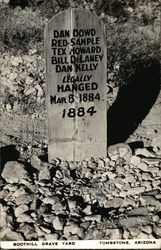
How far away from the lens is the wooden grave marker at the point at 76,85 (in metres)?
3.39

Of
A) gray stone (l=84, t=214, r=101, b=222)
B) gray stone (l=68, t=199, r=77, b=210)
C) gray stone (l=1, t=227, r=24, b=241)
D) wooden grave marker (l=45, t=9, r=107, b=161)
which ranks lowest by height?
gray stone (l=1, t=227, r=24, b=241)

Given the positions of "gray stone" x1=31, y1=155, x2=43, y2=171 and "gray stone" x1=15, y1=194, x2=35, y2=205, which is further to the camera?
"gray stone" x1=31, y1=155, x2=43, y2=171

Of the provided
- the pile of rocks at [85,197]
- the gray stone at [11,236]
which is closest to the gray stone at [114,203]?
the pile of rocks at [85,197]

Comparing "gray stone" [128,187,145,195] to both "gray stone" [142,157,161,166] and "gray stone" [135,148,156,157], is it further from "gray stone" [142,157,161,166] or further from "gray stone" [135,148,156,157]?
"gray stone" [135,148,156,157]

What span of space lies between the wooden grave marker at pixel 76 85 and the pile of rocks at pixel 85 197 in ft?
0.56

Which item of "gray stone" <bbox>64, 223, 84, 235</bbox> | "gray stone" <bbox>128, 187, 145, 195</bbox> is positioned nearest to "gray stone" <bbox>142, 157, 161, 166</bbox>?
"gray stone" <bbox>128, 187, 145, 195</bbox>

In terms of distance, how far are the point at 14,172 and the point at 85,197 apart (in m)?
0.67

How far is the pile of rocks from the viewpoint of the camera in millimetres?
3039

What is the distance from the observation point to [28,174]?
3613mm

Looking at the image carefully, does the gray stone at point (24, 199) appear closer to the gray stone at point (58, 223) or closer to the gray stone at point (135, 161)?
the gray stone at point (58, 223)

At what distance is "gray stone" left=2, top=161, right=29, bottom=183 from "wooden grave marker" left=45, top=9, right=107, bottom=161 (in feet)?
1.00

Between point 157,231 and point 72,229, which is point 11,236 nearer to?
point 72,229

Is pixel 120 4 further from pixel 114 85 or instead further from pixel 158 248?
pixel 158 248

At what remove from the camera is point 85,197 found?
3387 millimetres
